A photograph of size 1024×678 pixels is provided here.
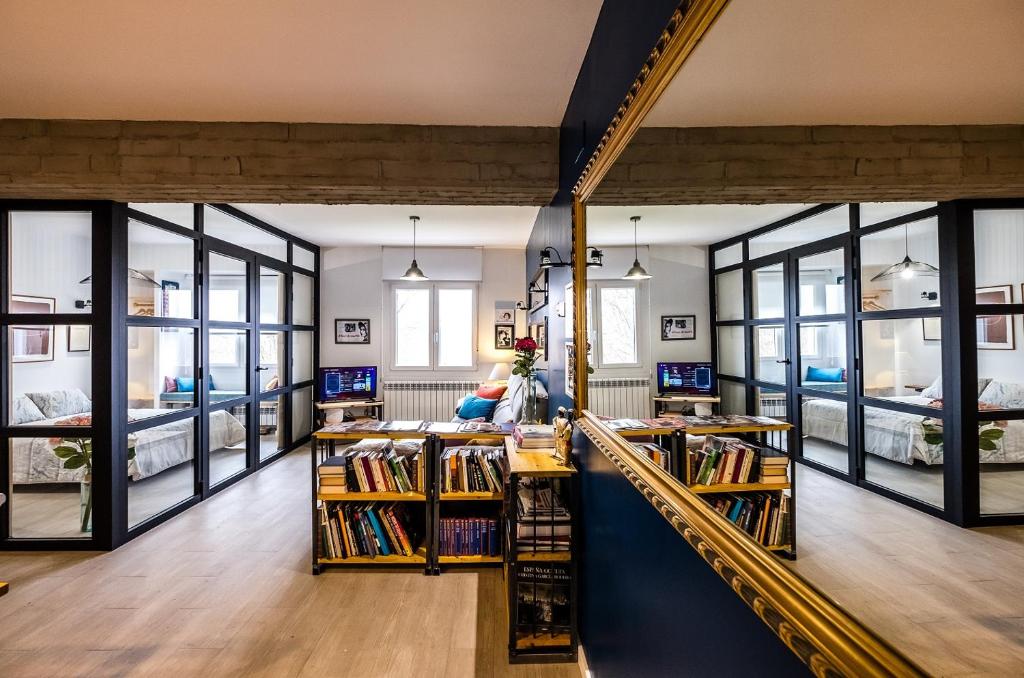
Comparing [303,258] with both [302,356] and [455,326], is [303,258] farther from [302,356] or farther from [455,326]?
[455,326]

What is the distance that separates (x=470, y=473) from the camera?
2.94 metres

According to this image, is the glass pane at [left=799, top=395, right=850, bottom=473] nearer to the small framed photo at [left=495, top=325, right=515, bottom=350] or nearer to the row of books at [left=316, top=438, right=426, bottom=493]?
the row of books at [left=316, top=438, right=426, bottom=493]

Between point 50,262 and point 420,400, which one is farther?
point 420,400

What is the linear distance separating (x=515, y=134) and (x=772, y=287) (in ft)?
7.73

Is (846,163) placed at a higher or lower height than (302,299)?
lower

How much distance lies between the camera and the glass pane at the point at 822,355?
719mm

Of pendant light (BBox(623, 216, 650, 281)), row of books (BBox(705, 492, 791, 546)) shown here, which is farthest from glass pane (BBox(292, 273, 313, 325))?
row of books (BBox(705, 492, 791, 546))

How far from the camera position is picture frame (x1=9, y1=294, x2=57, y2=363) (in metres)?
3.12

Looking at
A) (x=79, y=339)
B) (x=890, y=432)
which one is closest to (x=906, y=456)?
(x=890, y=432)

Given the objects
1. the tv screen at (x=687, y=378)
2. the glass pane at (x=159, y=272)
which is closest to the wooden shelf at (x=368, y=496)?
the glass pane at (x=159, y=272)

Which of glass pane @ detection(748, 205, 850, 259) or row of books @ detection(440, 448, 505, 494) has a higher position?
glass pane @ detection(748, 205, 850, 259)

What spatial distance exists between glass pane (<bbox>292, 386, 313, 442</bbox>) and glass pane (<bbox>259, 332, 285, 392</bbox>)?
47 centimetres

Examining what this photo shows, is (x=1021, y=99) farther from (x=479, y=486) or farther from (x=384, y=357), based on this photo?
(x=384, y=357)

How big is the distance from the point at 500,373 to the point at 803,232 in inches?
226
